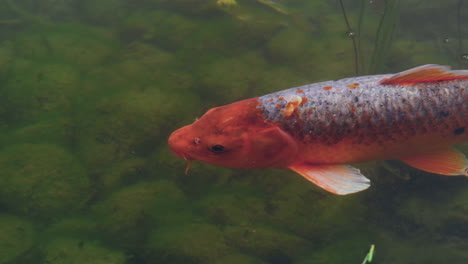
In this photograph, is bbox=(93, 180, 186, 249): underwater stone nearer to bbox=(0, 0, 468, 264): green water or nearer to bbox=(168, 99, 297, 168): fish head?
bbox=(0, 0, 468, 264): green water

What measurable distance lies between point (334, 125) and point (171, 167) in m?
1.22

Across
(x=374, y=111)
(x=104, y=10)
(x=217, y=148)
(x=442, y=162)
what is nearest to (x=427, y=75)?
(x=374, y=111)

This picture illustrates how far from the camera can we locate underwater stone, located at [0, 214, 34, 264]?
201 centimetres

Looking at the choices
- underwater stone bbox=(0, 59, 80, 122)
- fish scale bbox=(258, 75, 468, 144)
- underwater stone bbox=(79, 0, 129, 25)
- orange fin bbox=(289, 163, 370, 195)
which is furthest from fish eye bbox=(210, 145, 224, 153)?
underwater stone bbox=(79, 0, 129, 25)

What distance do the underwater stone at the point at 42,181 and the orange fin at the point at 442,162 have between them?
2.19 meters

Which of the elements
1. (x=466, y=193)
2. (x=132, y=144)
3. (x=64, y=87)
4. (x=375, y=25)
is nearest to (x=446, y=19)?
(x=375, y=25)

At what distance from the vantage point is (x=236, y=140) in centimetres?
196

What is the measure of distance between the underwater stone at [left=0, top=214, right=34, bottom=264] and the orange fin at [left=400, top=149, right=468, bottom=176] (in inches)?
94.5

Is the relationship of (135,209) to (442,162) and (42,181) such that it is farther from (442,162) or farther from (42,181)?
(442,162)

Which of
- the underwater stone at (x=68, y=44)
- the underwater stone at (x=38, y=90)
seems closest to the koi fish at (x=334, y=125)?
the underwater stone at (x=38, y=90)

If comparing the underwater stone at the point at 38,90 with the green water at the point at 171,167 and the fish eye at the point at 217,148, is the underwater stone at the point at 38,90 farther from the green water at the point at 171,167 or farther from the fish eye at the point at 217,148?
the fish eye at the point at 217,148

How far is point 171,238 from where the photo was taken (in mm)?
2182

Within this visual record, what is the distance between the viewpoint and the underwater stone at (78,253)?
200 centimetres

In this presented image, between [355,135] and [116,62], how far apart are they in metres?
2.32
